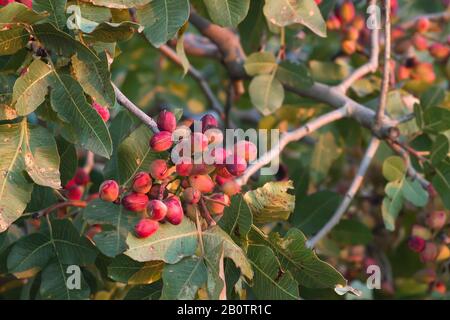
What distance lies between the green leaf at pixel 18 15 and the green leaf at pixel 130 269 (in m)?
0.40

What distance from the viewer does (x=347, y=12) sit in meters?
2.29

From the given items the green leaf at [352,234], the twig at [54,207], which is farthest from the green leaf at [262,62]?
the twig at [54,207]

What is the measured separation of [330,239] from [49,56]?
36.7 inches

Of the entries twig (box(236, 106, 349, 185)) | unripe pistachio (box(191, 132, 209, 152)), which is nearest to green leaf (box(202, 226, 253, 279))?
unripe pistachio (box(191, 132, 209, 152))

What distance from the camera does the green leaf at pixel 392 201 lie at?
170cm

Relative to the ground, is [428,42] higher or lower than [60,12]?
lower

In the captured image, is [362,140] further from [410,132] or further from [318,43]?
[410,132]

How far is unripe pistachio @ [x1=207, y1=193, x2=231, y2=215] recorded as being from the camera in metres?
1.30

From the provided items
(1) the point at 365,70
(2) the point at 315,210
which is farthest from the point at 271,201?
(1) the point at 365,70

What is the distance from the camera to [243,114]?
2.96m

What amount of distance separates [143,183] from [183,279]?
17cm

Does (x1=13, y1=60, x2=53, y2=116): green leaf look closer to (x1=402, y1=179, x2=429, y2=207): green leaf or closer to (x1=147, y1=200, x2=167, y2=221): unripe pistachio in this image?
(x1=147, y1=200, x2=167, y2=221): unripe pistachio

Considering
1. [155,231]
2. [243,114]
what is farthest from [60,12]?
[243,114]

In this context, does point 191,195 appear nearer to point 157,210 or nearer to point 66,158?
point 157,210
